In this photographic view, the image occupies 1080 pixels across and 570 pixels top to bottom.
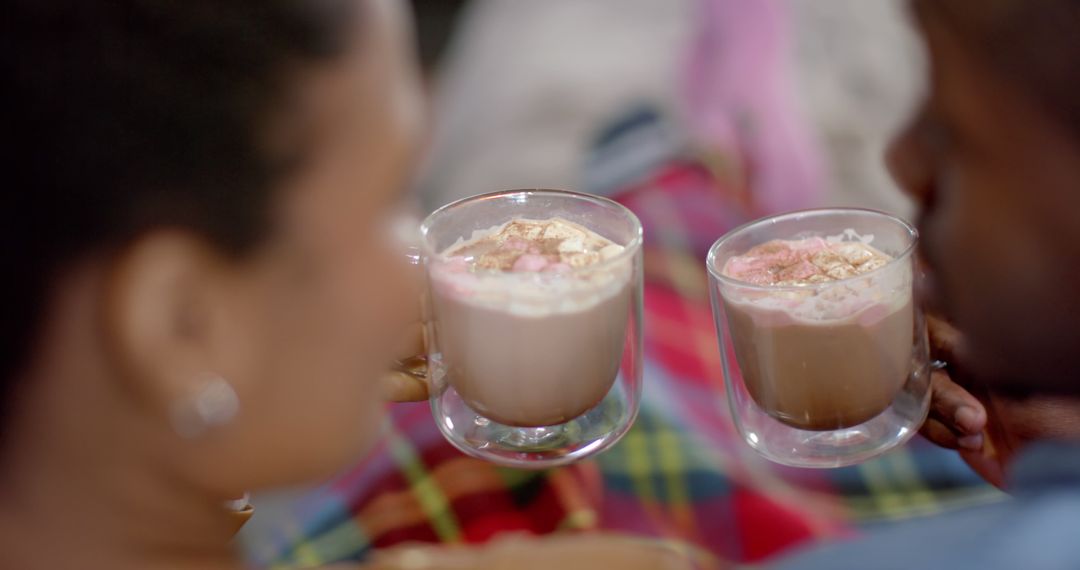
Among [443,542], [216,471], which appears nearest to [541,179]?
[443,542]

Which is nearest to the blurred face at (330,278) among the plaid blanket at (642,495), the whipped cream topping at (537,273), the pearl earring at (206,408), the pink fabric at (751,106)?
the pearl earring at (206,408)

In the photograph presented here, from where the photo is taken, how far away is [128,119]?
382 millimetres

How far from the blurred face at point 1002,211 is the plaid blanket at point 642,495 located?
0.26 meters

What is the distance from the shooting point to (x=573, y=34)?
5.96ft

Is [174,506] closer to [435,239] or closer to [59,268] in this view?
[59,268]

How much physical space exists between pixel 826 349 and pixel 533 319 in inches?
7.1

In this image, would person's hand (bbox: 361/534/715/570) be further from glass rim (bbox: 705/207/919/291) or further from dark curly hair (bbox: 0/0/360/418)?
dark curly hair (bbox: 0/0/360/418)

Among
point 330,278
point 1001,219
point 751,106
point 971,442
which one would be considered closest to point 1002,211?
point 1001,219

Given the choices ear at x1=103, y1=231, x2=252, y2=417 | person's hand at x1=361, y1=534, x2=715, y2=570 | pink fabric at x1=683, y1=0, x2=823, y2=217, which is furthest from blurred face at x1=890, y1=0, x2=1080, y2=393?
pink fabric at x1=683, y1=0, x2=823, y2=217

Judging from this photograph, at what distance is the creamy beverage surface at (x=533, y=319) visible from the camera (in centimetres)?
62

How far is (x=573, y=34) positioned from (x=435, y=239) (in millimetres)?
1221

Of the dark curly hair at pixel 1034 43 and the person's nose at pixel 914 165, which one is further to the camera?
the person's nose at pixel 914 165

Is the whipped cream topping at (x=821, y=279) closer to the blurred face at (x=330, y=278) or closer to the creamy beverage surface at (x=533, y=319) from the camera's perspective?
the creamy beverage surface at (x=533, y=319)

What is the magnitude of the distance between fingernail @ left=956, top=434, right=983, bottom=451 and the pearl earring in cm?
50
